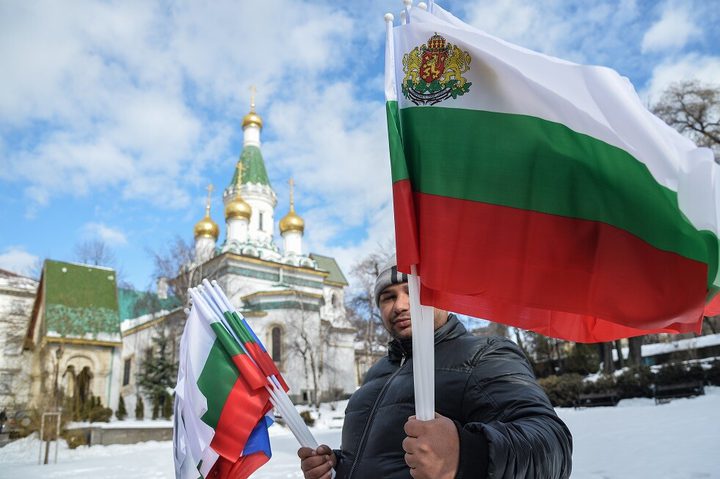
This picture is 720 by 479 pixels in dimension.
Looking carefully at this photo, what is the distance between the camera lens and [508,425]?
1726 millimetres

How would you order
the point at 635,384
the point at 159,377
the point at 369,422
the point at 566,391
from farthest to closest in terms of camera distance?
1. the point at 159,377
2. the point at 566,391
3. the point at 635,384
4. the point at 369,422

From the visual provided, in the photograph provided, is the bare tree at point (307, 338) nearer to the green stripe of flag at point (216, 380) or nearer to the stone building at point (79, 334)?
the stone building at point (79, 334)

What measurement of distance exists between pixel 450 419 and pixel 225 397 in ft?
6.36

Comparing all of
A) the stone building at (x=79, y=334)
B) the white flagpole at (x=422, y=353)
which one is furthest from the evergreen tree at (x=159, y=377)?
the white flagpole at (x=422, y=353)

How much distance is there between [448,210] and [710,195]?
35.8 inches

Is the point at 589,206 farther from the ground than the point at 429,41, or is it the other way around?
the point at 429,41

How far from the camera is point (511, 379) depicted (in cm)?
201

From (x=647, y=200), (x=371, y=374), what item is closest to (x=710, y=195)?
(x=647, y=200)

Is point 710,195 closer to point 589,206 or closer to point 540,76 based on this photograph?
point 589,206

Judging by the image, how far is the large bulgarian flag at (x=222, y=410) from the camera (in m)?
3.15

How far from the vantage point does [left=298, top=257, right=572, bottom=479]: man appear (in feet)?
5.15

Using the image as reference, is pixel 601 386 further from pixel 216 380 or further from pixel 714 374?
pixel 216 380

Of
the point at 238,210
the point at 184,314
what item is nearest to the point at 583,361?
the point at 184,314

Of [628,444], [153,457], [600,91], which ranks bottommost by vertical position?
[153,457]
